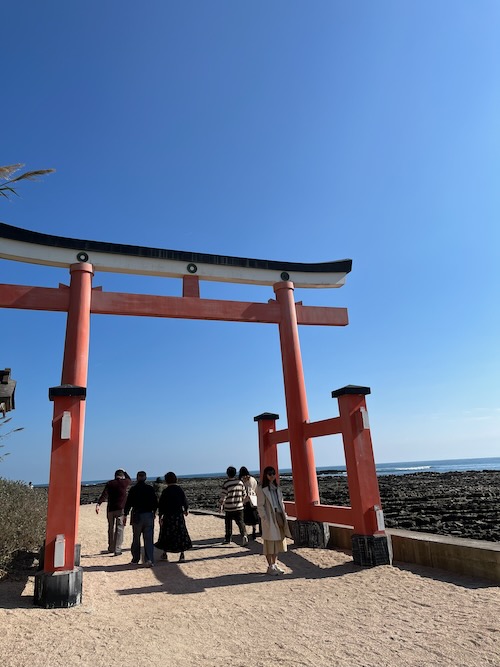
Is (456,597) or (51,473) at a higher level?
(51,473)

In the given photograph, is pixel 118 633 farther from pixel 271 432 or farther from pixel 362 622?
pixel 271 432

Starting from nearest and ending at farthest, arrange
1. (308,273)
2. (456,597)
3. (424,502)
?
1. (456,597)
2. (308,273)
3. (424,502)

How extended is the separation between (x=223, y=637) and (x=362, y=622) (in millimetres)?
1343

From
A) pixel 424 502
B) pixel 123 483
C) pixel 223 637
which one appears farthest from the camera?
pixel 424 502

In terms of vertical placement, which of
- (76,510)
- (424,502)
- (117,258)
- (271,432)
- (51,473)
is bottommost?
(424,502)

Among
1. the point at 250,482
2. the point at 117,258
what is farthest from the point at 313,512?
the point at 117,258

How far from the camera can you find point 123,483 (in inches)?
322

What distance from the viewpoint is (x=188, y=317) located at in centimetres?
905

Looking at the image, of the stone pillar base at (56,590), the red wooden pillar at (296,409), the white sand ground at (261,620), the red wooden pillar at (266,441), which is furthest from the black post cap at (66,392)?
the red wooden pillar at (266,441)

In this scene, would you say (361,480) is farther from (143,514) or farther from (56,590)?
(56,590)

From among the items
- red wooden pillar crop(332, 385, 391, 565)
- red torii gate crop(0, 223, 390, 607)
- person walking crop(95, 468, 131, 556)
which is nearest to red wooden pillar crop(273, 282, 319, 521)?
red torii gate crop(0, 223, 390, 607)

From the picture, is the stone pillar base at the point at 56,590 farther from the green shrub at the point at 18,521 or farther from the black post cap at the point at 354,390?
the black post cap at the point at 354,390

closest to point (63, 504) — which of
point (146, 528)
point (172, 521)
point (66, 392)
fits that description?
point (66, 392)

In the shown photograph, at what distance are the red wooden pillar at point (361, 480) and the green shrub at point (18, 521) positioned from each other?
503 centimetres
